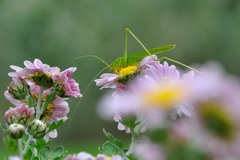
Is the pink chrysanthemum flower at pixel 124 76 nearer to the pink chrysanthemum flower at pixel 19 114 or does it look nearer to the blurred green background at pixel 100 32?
the pink chrysanthemum flower at pixel 19 114

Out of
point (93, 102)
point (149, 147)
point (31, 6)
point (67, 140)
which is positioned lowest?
point (67, 140)

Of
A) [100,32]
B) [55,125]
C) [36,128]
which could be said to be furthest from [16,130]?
[100,32]

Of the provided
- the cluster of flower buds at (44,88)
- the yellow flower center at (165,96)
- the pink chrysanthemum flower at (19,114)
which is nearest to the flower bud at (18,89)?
the cluster of flower buds at (44,88)

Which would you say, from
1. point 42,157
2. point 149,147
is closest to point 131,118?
point 42,157

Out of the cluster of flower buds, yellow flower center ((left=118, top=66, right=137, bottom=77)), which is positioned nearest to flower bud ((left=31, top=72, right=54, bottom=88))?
the cluster of flower buds

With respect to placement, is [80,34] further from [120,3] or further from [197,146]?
[197,146]

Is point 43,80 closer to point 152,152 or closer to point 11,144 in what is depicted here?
point 11,144

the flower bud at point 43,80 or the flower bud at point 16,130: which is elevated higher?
the flower bud at point 16,130

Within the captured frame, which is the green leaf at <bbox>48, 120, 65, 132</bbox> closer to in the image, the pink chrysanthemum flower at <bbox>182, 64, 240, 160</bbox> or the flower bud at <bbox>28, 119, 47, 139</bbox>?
the flower bud at <bbox>28, 119, 47, 139</bbox>
